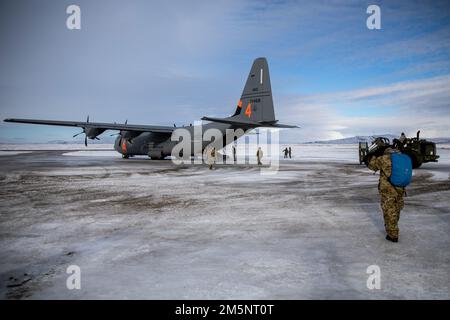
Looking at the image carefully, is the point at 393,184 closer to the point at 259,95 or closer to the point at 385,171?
the point at 385,171

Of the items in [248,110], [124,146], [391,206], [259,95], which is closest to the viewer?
[391,206]

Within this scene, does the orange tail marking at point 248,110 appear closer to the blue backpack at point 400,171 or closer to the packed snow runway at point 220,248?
the packed snow runway at point 220,248

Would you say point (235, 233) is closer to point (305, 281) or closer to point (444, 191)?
point (305, 281)

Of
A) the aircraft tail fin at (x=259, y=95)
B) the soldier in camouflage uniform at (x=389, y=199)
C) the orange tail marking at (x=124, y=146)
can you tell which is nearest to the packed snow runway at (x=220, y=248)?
the soldier in camouflage uniform at (x=389, y=199)

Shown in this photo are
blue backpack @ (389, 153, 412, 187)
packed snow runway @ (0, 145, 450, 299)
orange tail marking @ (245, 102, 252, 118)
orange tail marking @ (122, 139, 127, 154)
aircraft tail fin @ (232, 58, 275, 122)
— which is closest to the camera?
packed snow runway @ (0, 145, 450, 299)

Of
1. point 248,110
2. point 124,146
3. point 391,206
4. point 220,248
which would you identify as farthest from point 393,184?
point 124,146

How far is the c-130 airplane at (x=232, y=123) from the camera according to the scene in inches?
920

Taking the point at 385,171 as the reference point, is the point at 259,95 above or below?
above

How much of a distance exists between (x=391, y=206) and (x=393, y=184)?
381 mm

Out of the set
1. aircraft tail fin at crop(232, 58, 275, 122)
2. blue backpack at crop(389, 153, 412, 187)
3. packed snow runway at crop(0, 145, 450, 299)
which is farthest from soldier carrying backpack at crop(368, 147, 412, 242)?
aircraft tail fin at crop(232, 58, 275, 122)

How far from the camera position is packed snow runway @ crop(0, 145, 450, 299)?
3.43 metres

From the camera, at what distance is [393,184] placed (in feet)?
16.7

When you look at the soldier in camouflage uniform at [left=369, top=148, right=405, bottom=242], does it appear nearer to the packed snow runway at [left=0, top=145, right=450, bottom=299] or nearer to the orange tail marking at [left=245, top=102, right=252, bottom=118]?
the packed snow runway at [left=0, top=145, right=450, bottom=299]

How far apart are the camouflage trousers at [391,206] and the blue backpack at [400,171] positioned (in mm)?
132
